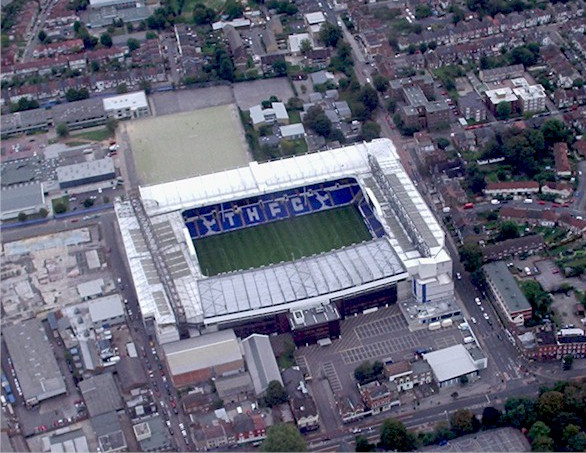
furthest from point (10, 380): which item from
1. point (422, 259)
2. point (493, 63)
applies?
point (493, 63)

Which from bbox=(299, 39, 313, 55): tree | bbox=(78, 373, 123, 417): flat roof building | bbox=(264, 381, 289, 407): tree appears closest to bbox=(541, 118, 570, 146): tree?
bbox=(299, 39, 313, 55): tree

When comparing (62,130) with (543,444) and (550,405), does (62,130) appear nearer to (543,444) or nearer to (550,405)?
(550,405)

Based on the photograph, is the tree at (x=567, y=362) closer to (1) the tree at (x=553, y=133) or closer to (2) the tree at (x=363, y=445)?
(2) the tree at (x=363, y=445)

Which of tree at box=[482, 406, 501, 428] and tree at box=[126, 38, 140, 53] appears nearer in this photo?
tree at box=[482, 406, 501, 428]

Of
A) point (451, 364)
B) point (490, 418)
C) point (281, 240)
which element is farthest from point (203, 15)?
point (490, 418)

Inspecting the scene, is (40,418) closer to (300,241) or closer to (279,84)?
(300,241)

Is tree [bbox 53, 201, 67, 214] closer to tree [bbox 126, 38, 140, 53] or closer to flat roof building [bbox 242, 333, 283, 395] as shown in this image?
flat roof building [bbox 242, 333, 283, 395]
